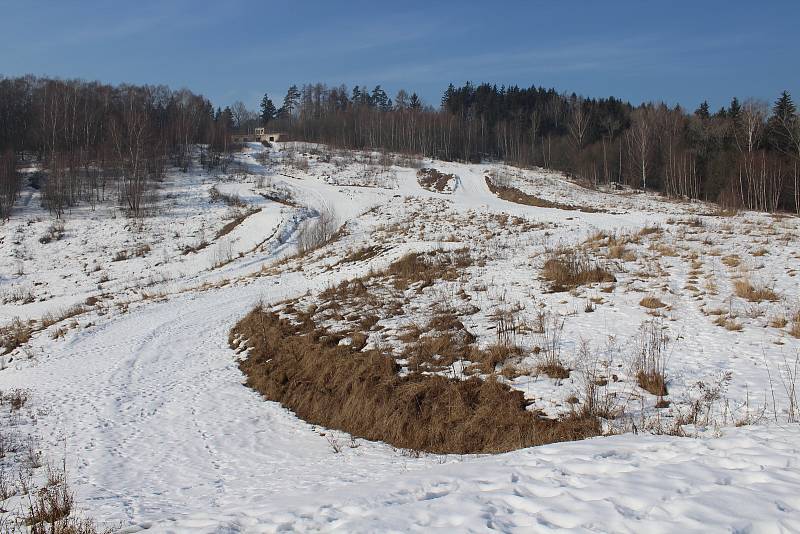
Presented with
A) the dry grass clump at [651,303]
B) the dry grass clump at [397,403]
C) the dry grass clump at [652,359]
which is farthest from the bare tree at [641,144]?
the dry grass clump at [397,403]

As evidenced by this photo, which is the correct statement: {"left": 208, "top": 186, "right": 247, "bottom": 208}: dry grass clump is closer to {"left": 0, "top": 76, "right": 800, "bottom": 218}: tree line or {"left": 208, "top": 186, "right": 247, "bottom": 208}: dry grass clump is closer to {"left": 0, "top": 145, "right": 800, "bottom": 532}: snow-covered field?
{"left": 0, "top": 76, "right": 800, "bottom": 218}: tree line

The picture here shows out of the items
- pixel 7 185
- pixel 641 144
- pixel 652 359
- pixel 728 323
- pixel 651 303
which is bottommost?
pixel 652 359

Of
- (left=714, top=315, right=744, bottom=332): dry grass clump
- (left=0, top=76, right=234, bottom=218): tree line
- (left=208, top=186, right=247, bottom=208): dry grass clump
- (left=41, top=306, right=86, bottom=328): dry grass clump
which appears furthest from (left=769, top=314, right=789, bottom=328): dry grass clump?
(left=0, top=76, right=234, bottom=218): tree line

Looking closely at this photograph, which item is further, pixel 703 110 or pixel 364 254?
pixel 703 110

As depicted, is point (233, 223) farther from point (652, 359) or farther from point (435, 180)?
point (652, 359)

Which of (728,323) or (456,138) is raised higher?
(456,138)

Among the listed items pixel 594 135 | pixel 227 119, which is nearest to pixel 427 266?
pixel 594 135

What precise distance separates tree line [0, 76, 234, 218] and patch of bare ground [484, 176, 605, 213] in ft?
113

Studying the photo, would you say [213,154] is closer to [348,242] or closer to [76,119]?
[76,119]

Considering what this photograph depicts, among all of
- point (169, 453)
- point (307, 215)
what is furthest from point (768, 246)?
point (307, 215)

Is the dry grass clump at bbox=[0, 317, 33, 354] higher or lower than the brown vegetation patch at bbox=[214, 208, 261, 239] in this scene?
lower

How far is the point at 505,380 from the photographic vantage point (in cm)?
784

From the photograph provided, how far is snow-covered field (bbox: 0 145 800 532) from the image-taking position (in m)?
3.73

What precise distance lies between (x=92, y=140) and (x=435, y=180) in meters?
43.7
